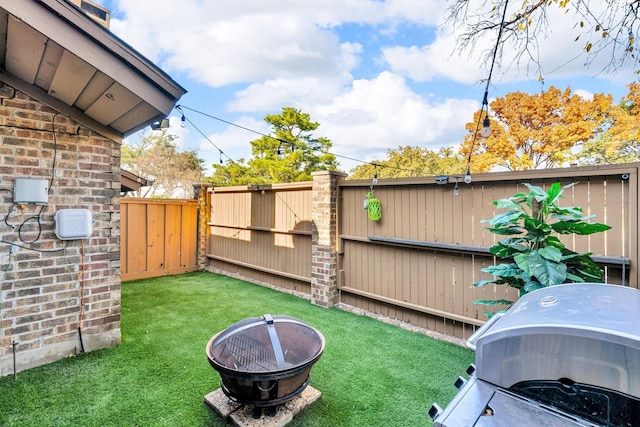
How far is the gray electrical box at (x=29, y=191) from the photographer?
268 centimetres

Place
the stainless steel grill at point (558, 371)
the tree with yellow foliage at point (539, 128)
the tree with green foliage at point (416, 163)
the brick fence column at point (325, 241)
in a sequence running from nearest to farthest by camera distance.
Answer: the stainless steel grill at point (558, 371)
the brick fence column at point (325, 241)
the tree with yellow foliage at point (539, 128)
the tree with green foliage at point (416, 163)

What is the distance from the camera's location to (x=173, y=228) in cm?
695

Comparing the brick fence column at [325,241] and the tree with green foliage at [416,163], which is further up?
the tree with green foliage at [416,163]

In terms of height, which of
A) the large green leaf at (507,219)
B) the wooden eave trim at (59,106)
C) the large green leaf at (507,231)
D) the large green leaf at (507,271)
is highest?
the wooden eave trim at (59,106)

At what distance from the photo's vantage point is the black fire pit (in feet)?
6.41

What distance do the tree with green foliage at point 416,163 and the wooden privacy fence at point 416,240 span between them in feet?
37.0

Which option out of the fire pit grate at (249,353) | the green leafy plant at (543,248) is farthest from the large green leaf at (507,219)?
the fire pit grate at (249,353)

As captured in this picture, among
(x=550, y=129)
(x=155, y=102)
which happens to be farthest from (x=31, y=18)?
(x=550, y=129)

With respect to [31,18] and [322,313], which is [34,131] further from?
[322,313]

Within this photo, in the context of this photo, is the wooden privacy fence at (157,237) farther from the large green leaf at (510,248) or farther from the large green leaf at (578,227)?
the large green leaf at (578,227)

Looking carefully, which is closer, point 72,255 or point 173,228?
Result: point 72,255

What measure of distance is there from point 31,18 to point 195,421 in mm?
2812

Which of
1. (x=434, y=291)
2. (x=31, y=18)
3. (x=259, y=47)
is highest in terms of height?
(x=259, y=47)

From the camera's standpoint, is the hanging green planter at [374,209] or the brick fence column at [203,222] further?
the brick fence column at [203,222]
